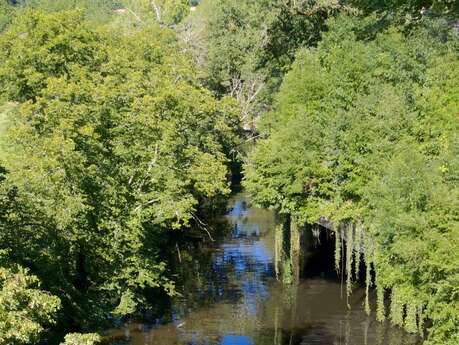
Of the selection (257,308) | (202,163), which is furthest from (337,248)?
(202,163)

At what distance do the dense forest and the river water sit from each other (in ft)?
4.26

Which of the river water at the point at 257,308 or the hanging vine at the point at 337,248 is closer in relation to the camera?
the river water at the point at 257,308

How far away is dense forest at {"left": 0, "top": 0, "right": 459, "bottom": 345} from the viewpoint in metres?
21.9

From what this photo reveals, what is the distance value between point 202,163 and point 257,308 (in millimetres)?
7835

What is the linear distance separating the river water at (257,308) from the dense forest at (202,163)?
130 cm

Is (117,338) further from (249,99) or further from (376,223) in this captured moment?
(249,99)

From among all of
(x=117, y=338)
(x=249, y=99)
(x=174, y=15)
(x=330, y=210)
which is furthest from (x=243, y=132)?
(x=174, y=15)

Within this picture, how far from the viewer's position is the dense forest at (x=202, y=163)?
21891 mm

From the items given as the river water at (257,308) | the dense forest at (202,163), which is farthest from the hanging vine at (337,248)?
the river water at (257,308)

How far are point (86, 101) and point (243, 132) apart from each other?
1192 inches

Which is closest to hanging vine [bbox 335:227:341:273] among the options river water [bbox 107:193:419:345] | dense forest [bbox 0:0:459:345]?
dense forest [bbox 0:0:459:345]

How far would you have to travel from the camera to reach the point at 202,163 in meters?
34.4

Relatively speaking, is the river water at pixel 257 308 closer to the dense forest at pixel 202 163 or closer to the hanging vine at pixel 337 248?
the dense forest at pixel 202 163

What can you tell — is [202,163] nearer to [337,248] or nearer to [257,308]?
[257,308]
